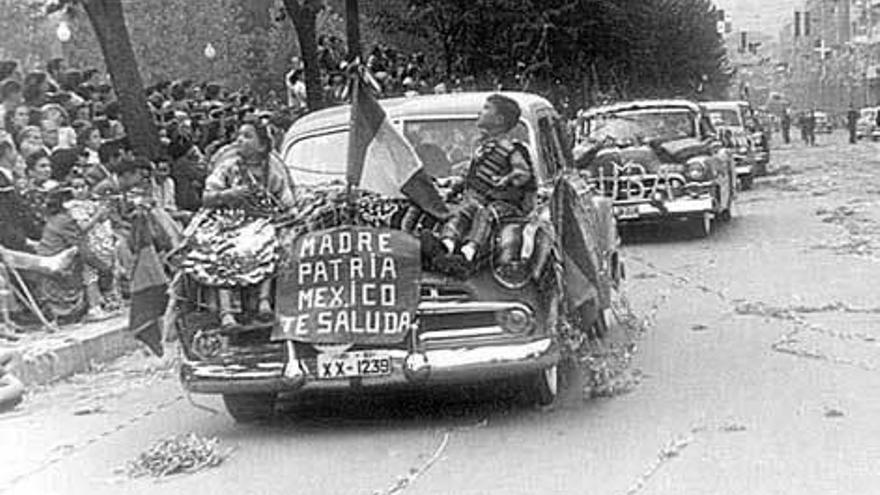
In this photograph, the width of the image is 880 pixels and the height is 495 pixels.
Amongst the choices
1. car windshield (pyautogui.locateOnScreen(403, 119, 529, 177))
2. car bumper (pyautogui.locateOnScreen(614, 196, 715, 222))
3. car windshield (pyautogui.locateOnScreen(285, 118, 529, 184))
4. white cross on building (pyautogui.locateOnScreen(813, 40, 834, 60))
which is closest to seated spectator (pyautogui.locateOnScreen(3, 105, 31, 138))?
car windshield (pyautogui.locateOnScreen(285, 118, 529, 184))

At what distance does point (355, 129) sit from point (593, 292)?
5.96 ft

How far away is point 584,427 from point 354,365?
131 cm

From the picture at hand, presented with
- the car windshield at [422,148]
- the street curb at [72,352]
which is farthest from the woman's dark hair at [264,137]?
the street curb at [72,352]

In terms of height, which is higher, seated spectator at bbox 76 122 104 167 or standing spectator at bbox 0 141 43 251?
seated spectator at bbox 76 122 104 167

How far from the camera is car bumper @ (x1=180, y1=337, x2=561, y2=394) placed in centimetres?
872

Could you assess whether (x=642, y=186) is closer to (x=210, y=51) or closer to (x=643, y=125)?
(x=643, y=125)

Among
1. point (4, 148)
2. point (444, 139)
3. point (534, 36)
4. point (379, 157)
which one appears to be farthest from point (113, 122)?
point (534, 36)

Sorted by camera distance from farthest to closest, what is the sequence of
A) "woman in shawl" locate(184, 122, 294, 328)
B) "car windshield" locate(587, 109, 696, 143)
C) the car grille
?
1. "car windshield" locate(587, 109, 696, 143)
2. the car grille
3. "woman in shawl" locate(184, 122, 294, 328)

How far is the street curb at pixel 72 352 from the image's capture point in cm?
1145

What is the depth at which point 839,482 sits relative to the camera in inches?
284

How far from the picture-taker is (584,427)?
8797 mm

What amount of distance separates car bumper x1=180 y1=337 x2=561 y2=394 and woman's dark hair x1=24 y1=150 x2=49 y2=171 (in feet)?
19.9

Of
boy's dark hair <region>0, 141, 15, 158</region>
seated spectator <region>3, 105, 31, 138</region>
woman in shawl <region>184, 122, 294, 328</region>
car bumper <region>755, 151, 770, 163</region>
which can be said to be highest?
seated spectator <region>3, 105, 31, 138</region>

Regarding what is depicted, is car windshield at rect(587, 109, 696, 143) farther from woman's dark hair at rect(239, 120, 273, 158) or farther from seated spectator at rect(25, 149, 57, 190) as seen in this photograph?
woman's dark hair at rect(239, 120, 273, 158)
